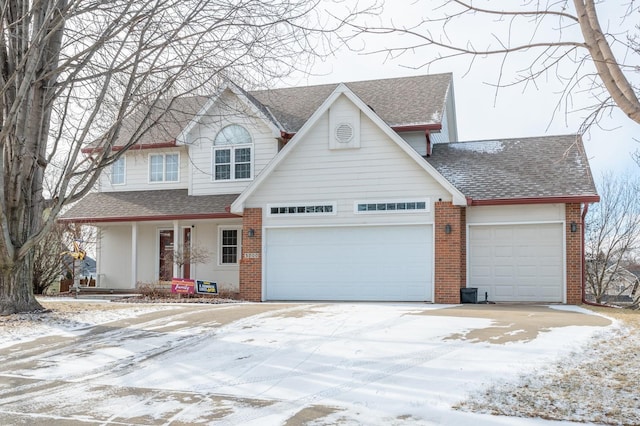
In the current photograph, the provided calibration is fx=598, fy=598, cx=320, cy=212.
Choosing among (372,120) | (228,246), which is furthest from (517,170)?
(228,246)

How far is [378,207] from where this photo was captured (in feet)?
54.8

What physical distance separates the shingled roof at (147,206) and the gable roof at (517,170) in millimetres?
7224

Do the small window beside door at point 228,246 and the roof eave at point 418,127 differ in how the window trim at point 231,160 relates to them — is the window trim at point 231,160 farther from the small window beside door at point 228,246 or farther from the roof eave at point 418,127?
the roof eave at point 418,127

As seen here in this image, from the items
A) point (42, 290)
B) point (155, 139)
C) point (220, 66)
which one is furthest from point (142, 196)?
point (220, 66)

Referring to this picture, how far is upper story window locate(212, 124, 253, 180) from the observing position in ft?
66.5

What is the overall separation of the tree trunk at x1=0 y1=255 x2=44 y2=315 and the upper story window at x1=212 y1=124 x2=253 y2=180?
27.0ft

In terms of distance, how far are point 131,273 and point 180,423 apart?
16.8 m

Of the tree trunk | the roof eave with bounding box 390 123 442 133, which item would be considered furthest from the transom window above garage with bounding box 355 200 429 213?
the tree trunk

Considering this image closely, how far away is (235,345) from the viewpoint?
30.4ft

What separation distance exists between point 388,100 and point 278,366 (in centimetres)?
1487

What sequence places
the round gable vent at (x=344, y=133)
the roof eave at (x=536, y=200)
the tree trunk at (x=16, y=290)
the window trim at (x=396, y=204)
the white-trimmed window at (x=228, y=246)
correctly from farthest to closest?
1. the white-trimmed window at (x=228, y=246)
2. the round gable vent at (x=344, y=133)
3. the window trim at (x=396, y=204)
4. the roof eave at (x=536, y=200)
5. the tree trunk at (x=16, y=290)

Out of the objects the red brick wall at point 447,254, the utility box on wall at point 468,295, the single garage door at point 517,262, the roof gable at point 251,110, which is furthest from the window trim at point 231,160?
the utility box on wall at point 468,295

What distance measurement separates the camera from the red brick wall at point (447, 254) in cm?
1581

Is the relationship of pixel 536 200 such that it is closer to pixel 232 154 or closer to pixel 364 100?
pixel 364 100
